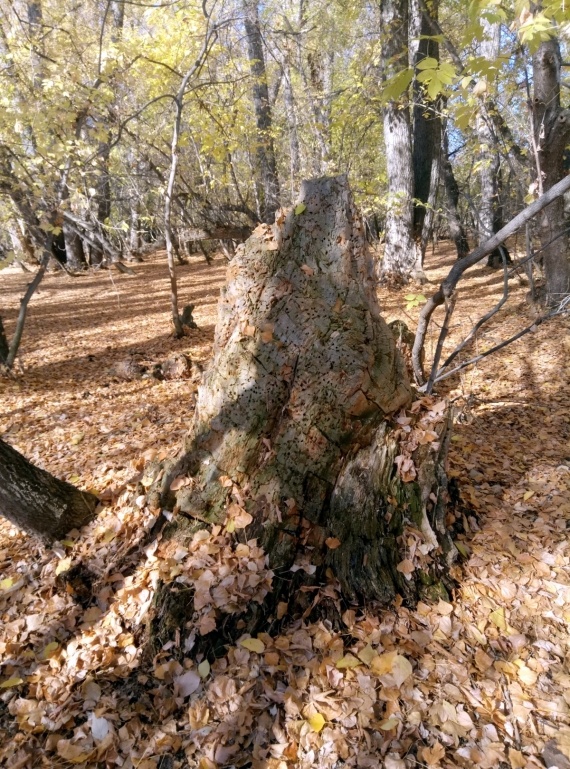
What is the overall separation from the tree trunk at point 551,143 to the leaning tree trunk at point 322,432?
12.5 feet

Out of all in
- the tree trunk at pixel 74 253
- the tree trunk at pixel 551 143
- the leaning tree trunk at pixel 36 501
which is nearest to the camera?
the leaning tree trunk at pixel 36 501

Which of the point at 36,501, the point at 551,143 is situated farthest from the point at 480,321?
the point at 551,143

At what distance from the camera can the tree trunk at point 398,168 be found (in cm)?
932

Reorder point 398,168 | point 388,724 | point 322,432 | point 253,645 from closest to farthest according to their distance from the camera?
point 388,724 < point 253,645 < point 322,432 < point 398,168

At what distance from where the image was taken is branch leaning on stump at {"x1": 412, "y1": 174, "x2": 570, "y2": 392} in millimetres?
2211

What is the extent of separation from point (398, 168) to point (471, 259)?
9.00 metres

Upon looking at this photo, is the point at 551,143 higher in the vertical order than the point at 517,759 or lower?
higher

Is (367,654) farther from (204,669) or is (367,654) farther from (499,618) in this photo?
(204,669)

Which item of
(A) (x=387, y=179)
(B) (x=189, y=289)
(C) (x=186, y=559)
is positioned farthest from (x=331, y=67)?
(C) (x=186, y=559)

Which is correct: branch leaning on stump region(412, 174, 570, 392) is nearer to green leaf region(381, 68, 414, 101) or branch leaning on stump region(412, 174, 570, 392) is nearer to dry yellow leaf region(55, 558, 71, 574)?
green leaf region(381, 68, 414, 101)

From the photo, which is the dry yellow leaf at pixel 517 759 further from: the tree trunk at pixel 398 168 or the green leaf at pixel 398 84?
the tree trunk at pixel 398 168

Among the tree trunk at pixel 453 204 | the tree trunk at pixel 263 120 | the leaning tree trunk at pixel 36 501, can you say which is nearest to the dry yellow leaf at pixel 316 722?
the leaning tree trunk at pixel 36 501

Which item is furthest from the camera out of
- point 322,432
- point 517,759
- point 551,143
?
point 551,143

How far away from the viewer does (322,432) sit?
2594 millimetres
